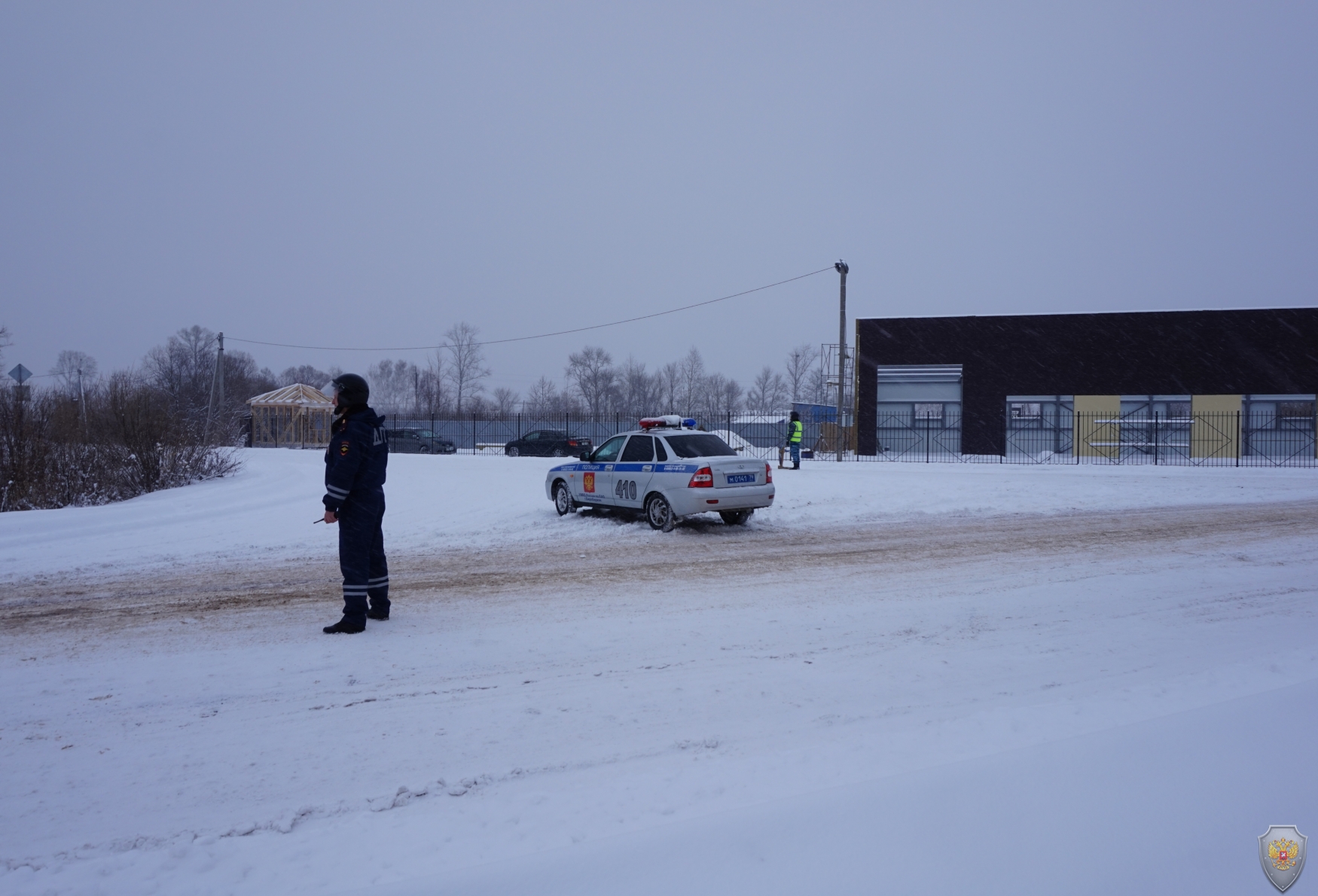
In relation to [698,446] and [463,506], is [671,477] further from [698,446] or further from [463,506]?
[463,506]

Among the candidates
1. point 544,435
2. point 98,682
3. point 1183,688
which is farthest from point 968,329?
point 98,682

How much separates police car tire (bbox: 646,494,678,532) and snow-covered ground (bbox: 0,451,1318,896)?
3.21 meters

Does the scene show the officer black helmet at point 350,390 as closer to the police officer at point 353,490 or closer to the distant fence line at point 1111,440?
the police officer at point 353,490

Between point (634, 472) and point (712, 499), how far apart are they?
150cm

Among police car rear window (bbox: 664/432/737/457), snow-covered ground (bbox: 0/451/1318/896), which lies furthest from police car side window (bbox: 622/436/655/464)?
snow-covered ground (bbox: 0/451/1318/896)

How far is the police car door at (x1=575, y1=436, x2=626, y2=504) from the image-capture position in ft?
44.9

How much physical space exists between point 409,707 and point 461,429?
161 ft

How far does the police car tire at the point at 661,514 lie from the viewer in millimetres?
12672

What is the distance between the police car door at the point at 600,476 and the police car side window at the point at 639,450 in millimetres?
196

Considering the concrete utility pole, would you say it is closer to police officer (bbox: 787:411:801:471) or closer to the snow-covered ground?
police officer (bbox: 787:411:801:471)

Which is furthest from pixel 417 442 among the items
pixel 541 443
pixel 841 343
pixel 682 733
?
pixel 682 733

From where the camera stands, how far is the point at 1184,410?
3562cm

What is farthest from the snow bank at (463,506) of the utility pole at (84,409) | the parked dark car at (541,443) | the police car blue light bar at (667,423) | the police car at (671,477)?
the parked dark car at (541,443)

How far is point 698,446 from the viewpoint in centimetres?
1285
